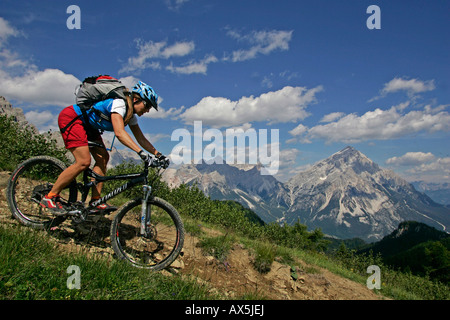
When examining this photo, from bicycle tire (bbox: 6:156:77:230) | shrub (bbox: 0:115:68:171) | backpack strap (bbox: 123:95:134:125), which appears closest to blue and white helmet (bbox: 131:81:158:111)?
backpack strap (bbox: 123:95:134:125)

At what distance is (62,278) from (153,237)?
7.72ft

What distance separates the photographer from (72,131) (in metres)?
5.36

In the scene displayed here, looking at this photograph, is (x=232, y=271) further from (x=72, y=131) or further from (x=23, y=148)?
(x=23, y=148)

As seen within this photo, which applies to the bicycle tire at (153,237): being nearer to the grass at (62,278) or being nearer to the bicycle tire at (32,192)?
the grass at (62,278)

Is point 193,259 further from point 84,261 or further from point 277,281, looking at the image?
point 84,261

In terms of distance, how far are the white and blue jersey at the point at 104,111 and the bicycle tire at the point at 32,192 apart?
1436 millimetres

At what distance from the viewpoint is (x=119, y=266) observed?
3838 mm

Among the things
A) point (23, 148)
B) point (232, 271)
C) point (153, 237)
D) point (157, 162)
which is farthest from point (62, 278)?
point (23, 148)

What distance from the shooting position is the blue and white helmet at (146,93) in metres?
5.41

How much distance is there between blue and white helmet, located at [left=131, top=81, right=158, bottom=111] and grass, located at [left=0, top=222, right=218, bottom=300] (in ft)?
10.5

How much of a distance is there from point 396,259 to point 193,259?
628ft

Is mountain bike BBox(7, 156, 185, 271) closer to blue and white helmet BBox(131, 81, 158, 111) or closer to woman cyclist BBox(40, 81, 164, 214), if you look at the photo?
woman cyclist BBox(40, 81, 164, 214)

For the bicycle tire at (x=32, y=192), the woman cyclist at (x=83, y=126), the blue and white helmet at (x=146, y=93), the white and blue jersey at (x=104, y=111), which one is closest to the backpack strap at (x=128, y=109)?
the woman cyclist at (x=83, y=126)
